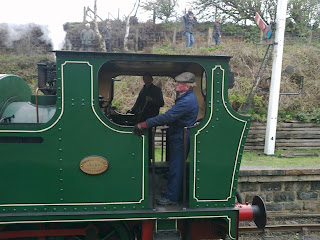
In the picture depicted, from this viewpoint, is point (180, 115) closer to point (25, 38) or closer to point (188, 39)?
point (188, 39)

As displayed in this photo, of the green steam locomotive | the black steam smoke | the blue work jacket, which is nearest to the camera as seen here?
the green steam locomotive

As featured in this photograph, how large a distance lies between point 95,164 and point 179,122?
1.02m

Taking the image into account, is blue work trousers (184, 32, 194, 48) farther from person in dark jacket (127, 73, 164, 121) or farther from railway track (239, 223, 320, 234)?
railway track (239, 223, 320, 234)

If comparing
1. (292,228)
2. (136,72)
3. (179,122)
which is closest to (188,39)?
(136,72)

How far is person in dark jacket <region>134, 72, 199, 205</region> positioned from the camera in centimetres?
326

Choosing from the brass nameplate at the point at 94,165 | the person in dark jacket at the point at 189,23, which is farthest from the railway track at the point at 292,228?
the person in dark jacket at the point at 189,23

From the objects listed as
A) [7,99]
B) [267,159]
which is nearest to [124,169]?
[7,99]

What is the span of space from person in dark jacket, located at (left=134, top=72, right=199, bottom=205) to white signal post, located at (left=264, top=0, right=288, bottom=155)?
5346 mm

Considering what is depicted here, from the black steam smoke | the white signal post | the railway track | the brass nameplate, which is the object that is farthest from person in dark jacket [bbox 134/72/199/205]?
the black steam smoke

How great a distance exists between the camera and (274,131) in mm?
8164

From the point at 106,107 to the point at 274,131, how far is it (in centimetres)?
547

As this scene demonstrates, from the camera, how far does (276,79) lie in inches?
314

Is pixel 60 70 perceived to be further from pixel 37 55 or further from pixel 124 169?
pixel 37 55

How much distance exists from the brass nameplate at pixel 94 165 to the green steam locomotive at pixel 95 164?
0.03ft
